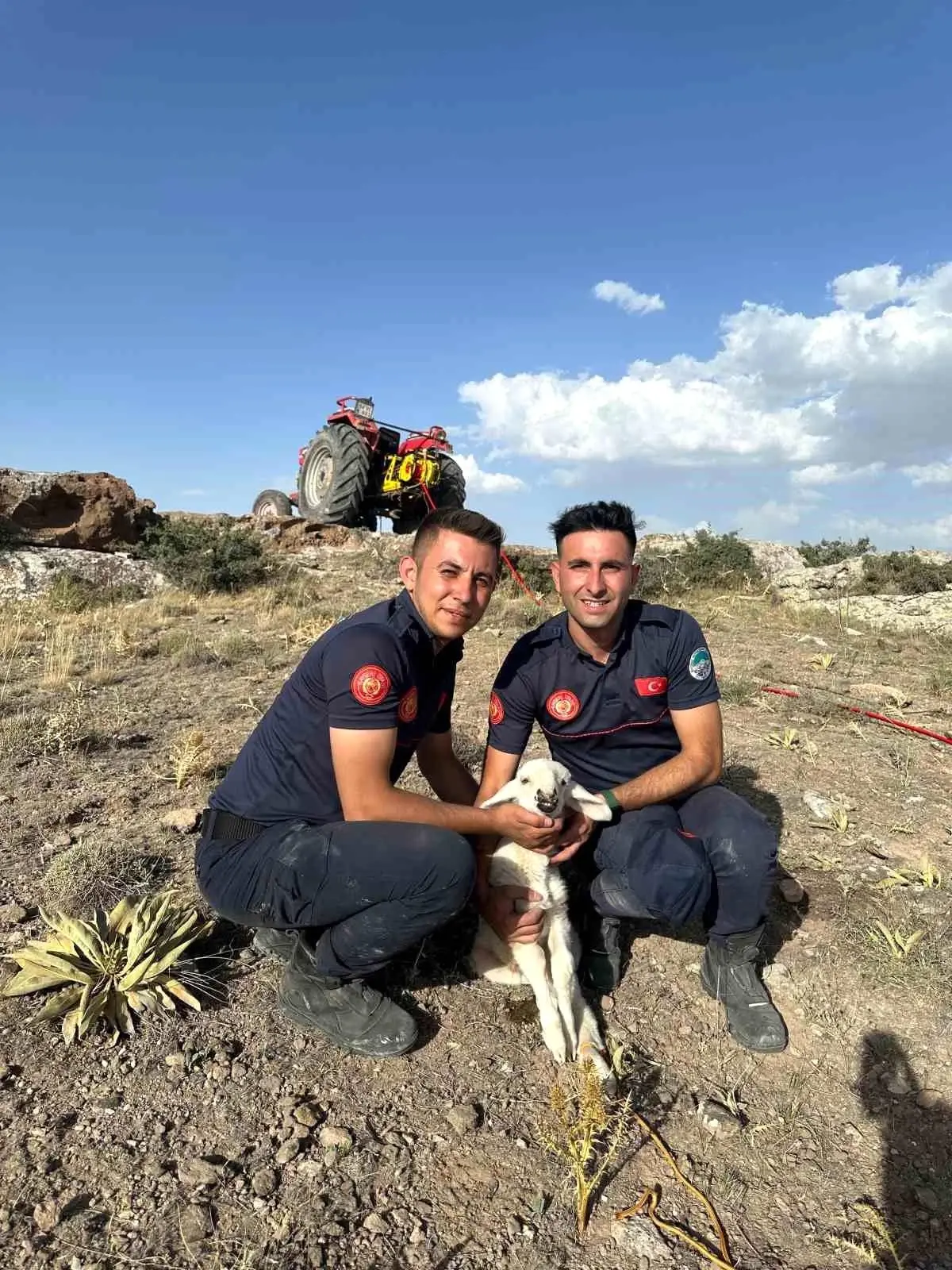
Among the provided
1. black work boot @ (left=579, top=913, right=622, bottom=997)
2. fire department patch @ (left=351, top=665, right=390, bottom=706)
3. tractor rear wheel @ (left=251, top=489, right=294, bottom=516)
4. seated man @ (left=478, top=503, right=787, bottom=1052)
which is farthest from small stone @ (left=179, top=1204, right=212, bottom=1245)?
tractor rear wheel @ (left=251, top=489, right=294, bottom=516)

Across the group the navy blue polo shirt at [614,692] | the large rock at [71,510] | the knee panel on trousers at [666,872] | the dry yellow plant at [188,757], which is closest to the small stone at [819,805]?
the navy blue polo shirt at [614,692]

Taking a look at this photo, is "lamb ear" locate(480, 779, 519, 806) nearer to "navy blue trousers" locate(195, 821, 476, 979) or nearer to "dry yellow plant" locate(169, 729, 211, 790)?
"navy blue trousers" locate(195, 821, 476, 979)

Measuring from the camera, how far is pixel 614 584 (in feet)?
9.41

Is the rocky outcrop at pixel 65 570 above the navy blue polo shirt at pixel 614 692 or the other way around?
above

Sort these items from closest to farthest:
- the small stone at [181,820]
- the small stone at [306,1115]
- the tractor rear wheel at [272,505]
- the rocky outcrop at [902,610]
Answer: the small stone at [306,1115]
the small stone at [181,820]
the rocky outcrop at [902,610]
the tractor rear wheel at [272,505]

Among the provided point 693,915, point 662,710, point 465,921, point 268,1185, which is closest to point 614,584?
point 662,710

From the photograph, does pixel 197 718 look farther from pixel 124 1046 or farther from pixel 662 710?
pixel 662 710

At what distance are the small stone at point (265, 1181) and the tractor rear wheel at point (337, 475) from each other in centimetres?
1101

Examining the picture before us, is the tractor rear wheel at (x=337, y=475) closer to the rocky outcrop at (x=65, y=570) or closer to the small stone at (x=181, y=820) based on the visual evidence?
the rocky outcrop at (x=65, y=570)

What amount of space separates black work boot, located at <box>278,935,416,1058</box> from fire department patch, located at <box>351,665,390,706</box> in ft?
3.10

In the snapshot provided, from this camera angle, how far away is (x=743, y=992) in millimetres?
2691

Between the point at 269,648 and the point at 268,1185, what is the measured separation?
5658 millimetres

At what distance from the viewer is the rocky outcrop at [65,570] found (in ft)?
29.0

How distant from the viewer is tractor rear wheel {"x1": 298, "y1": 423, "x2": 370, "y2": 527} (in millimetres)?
12062
